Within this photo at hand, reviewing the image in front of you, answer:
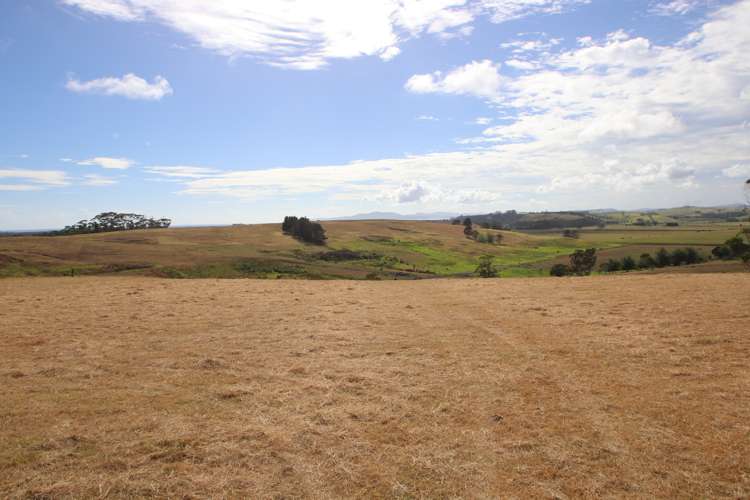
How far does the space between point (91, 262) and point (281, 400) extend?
2845 inches

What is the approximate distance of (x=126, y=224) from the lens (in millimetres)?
169750

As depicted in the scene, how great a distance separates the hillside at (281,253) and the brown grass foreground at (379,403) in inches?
1548

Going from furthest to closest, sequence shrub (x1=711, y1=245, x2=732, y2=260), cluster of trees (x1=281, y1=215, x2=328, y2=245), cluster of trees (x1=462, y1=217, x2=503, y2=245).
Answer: cluster of trees (x1=462, y1=217, x2=503, y2=245) → cluster of trees (x1=281, y1=215, x2=328, y2=245) → shrub (x1=711, y1=245, x2=732, y2=260)

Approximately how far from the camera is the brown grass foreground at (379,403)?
782cm

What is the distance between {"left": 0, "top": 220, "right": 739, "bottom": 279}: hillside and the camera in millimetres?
67625

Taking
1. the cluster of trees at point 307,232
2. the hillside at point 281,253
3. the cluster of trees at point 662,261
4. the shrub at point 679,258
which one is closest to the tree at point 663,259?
the cluster of trees at point 662,261

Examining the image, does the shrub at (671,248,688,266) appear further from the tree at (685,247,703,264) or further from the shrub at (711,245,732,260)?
the shrub at (711,245,732,260)

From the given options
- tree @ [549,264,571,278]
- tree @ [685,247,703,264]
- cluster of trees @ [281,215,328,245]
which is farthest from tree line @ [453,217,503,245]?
tree @ [549,264,571,278]

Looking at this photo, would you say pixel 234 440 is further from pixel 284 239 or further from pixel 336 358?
pixel 284 239

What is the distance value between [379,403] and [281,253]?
97.6m

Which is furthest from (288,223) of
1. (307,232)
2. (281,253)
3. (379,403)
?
(379,403)

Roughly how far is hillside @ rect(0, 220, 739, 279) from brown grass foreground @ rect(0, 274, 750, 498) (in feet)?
129

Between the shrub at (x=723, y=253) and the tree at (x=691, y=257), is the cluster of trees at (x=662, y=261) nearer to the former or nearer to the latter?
the tree at (x=691, y=257)

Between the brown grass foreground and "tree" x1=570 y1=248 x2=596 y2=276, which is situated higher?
the brown grass foreground
